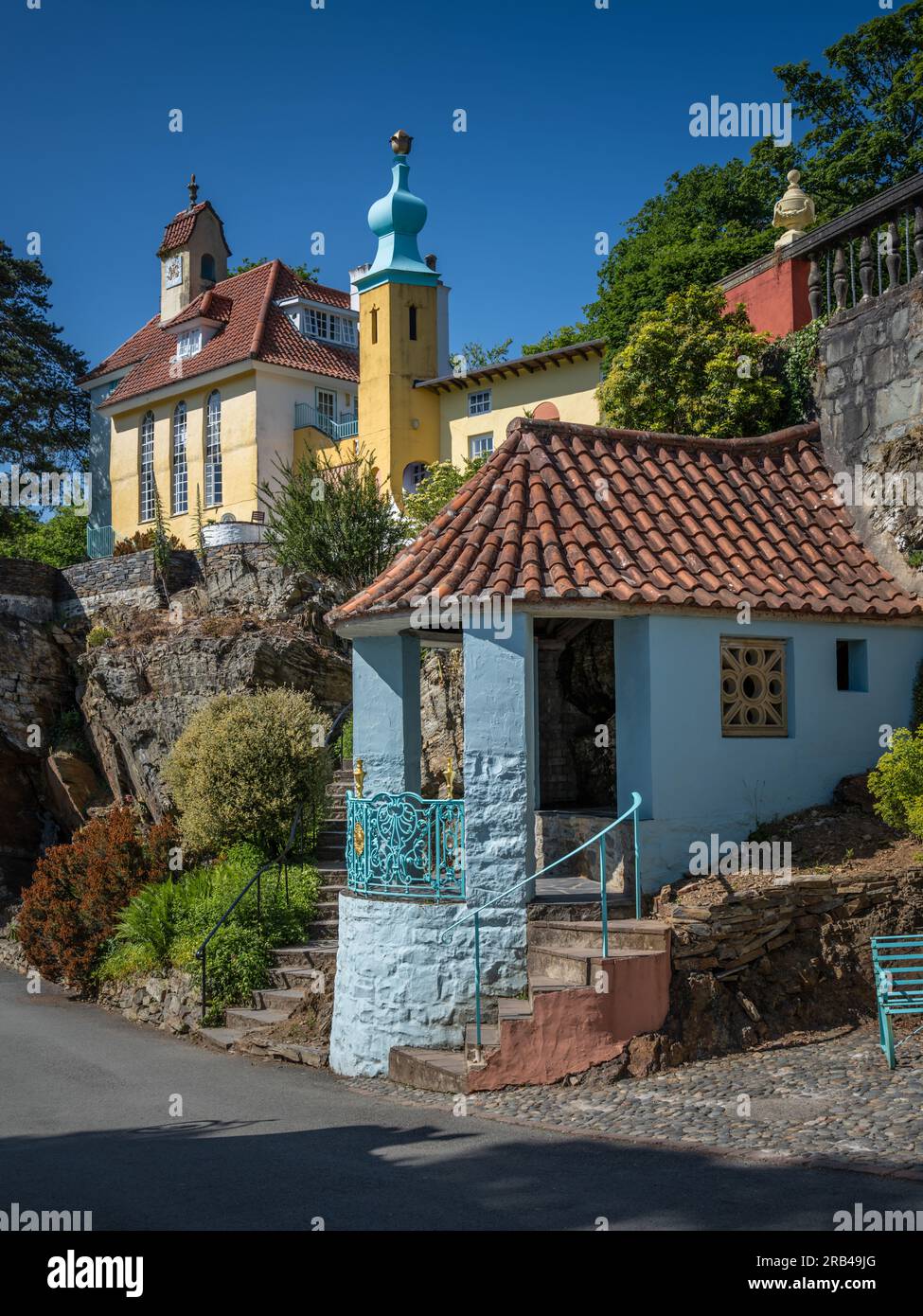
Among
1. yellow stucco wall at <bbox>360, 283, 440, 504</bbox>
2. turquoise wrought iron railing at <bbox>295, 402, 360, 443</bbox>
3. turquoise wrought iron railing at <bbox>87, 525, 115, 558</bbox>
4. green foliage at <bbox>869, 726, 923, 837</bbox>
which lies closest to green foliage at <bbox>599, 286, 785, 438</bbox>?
green foliage at <bbox>869, 726, 923, 837</bbox>

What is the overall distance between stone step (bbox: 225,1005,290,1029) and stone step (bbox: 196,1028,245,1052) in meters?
0.10

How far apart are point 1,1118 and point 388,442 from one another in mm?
24272

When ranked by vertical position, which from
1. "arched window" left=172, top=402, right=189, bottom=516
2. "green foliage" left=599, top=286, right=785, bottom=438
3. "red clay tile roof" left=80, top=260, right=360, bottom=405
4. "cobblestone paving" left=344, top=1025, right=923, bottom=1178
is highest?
"red clay tile roof" left=80, top=260, right=360, bottom=405

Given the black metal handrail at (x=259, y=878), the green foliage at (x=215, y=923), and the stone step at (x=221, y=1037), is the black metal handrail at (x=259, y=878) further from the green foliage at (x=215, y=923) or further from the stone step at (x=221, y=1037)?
the stone step at (x=221, y=1037)

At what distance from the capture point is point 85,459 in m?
46.3

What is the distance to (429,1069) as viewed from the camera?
1074cm

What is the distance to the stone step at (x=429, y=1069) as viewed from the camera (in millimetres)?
10460

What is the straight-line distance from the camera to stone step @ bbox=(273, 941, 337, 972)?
15.2 metres

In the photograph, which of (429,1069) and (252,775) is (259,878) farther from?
(429,1069)

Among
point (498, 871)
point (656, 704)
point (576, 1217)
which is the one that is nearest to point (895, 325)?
point (656, 704)

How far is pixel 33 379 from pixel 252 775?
27.2 metres

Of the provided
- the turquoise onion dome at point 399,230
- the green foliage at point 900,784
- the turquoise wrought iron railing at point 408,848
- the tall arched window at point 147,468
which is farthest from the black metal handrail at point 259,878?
the tall arched window at point 147,468

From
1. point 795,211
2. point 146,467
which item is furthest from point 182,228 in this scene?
point 795,211

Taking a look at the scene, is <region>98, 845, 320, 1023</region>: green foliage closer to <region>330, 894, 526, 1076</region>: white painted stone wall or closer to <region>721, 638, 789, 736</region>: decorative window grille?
<region>330, 894, 526, 1076</region>: white painted stone wall
